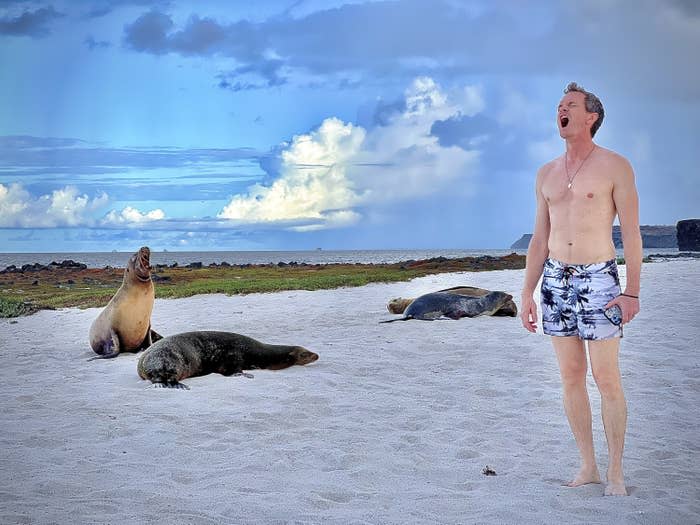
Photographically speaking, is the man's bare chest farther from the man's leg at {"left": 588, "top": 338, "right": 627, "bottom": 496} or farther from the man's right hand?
the man's leg at {"left": 588, "top": 338, "right": 627, "bottom": 496}

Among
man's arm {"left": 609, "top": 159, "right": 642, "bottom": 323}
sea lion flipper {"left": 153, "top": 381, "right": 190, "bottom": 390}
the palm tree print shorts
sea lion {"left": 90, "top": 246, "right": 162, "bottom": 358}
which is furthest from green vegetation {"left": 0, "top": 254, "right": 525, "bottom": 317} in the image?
man's arm {"left": 609, "top": 159, "right": 642, "bottom": 323}

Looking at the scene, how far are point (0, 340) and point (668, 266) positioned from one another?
16262mm

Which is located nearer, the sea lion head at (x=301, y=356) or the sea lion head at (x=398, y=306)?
the sea lion head at (x=301, y=356)

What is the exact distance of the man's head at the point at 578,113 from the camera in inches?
174

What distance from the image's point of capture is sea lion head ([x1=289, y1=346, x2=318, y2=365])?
322 inches

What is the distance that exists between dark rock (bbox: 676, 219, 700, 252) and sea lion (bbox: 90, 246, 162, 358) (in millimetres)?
44429

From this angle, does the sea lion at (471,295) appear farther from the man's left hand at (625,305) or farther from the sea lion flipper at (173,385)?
the man's left hand at (625,305)

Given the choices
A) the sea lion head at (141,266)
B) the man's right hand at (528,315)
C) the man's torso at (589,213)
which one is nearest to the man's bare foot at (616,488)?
the man's right hand at (528,315)

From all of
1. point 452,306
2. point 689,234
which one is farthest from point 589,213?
point 689,234

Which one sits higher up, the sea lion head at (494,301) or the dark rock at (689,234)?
the dark rock at (689,234)

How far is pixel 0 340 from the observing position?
446 inches

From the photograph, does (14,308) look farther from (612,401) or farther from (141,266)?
(612,401)

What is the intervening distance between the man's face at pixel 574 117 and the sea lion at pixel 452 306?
7.33 m

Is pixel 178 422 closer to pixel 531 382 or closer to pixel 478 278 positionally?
pixel 531 382
